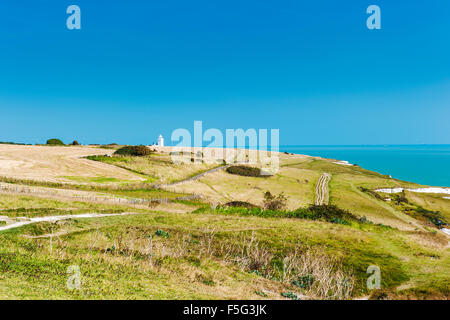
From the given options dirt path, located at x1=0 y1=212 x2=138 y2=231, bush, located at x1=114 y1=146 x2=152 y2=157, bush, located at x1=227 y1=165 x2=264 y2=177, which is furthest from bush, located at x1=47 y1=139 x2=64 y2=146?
dirt path, located at x1=0 y1=212 x2=138 y2=231

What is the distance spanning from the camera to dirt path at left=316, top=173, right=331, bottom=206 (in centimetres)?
6357

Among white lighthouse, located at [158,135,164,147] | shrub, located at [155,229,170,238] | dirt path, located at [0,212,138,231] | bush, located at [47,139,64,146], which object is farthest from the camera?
white lighthouse, located at [158,135,164,147]

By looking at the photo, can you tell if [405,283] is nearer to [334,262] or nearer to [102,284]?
[334,262]

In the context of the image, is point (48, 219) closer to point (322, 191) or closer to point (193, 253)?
point (193, 253)

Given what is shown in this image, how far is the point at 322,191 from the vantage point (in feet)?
242

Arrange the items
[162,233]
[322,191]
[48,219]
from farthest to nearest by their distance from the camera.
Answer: [322,191]
[48,219]
[162,233]

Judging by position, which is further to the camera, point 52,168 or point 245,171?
point 245,171

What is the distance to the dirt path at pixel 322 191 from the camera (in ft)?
209

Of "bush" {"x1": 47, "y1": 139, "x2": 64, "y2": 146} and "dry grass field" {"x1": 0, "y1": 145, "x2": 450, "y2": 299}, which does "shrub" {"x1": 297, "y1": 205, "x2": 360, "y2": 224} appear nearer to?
"dry grass field" {"x1": 0, "y1": 145, "x2": 450, "y2": 299}

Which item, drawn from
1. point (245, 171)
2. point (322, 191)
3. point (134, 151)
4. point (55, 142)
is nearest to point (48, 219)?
point (322, 191)

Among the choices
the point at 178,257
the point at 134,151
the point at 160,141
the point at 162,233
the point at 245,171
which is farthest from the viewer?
the point at 160,141
